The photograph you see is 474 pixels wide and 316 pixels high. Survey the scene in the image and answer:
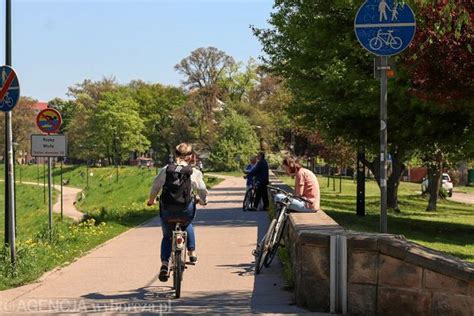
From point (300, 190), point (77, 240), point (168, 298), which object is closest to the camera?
point (168, 298)

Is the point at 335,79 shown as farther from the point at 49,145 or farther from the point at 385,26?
the point at 385,26

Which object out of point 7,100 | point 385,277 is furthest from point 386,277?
point 7,100

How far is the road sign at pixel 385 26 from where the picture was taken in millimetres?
6418

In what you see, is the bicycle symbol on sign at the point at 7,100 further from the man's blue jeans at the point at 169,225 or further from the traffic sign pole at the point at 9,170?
the man's blue jeans at the point at 169,225

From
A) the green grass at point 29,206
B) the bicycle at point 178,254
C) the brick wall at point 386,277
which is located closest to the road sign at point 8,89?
the bicycle at point 178,254

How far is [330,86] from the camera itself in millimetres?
18172

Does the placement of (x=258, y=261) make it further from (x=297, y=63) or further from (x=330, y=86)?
(x=297, y=63)

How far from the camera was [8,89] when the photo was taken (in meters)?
8.99

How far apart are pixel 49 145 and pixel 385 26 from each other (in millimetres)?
9135

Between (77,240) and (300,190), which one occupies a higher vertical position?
(300,190)

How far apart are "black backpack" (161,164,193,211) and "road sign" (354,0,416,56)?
2.59 m

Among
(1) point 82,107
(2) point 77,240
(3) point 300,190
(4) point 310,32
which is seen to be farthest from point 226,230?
(1) point 82,107

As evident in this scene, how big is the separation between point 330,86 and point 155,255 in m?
8.91

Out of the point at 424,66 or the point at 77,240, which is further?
the point at 77,240
